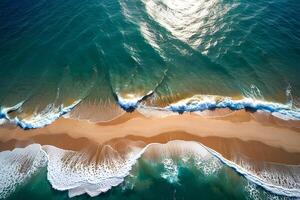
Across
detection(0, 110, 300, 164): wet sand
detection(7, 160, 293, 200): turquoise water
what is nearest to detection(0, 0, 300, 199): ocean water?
detection(7, 160, 293, 200): turquoise water

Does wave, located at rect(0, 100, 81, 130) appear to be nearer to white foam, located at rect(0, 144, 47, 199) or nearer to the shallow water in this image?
white foam, located at rect(0, 144, 47, 199)

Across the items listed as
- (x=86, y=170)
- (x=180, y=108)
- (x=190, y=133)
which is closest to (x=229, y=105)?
(x=180, y=108)

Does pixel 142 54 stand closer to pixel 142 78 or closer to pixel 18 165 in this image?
pixel 142 78

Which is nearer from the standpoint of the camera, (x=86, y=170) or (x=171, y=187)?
(x=171, y=187)

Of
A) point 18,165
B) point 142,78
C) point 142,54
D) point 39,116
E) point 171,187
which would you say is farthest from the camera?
point 142,54

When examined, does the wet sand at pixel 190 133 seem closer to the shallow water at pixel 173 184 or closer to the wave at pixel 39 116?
the wave at pixel 39 116

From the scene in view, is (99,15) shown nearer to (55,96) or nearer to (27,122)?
(55,96)
